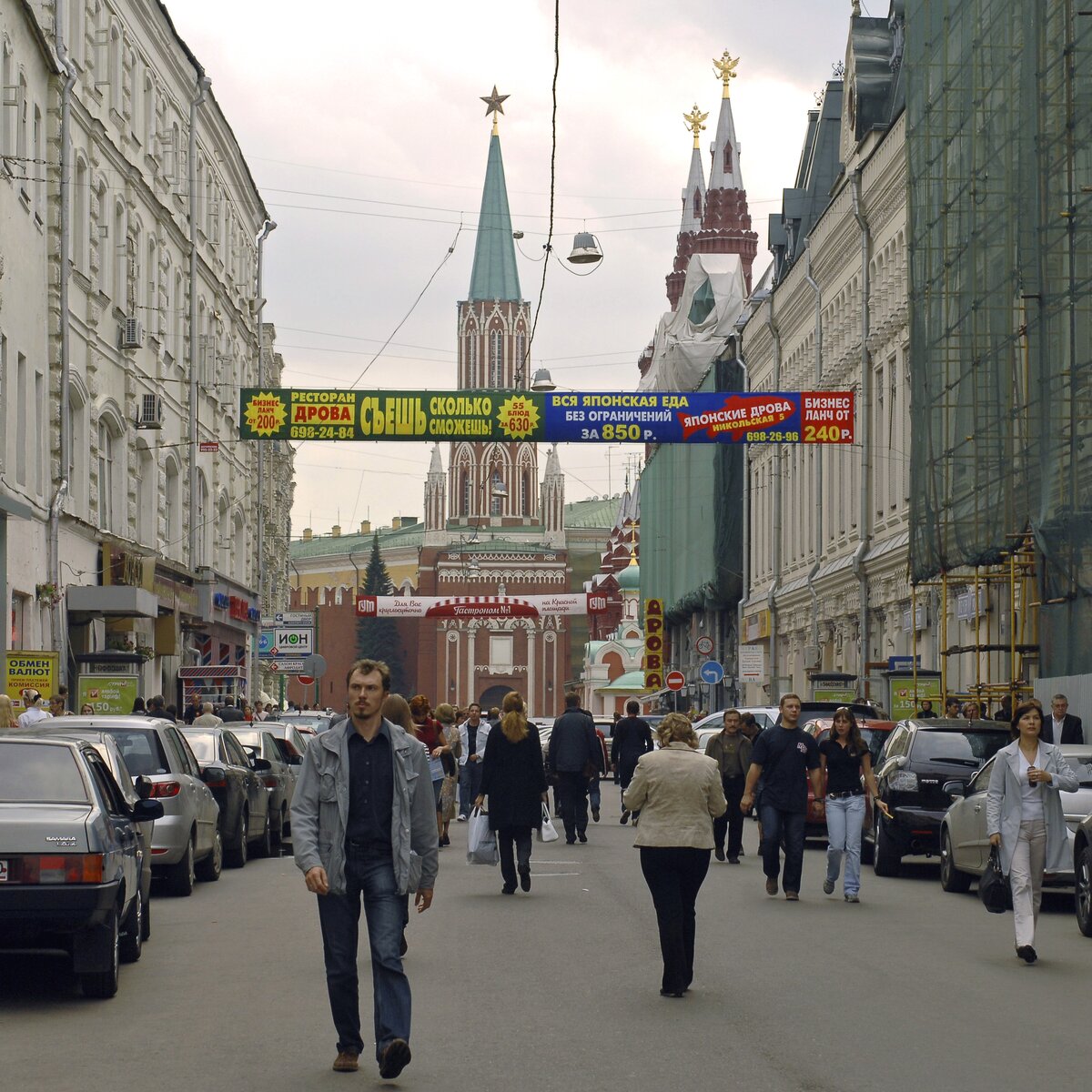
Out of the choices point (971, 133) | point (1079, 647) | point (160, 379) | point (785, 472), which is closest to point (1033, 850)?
point (1079, 647)

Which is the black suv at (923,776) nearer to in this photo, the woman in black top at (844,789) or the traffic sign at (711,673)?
the woman in black top at (844,789)

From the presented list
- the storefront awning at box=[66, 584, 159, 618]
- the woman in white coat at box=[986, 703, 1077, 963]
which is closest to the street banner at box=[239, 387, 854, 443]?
the storefront awning at box=[66, 584, 159, 618]

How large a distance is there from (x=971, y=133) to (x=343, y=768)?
24802 mm

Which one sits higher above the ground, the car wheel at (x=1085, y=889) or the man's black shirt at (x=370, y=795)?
the man's black shirt at (x=370, y=795)

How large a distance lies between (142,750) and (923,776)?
24.9 ft

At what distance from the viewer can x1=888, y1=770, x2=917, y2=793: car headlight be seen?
1964 centimetres

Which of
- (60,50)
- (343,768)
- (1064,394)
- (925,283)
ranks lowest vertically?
(343,768)

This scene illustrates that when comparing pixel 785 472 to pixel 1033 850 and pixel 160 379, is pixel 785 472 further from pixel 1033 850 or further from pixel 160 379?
pixel 1033 850

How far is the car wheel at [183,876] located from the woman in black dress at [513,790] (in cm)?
248

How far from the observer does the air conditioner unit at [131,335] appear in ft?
121

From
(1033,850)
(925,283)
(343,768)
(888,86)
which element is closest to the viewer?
(343,768)

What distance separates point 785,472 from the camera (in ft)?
186

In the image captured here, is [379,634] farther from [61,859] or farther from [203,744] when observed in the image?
[61,859]

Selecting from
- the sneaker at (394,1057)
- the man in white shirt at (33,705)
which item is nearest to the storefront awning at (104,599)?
the man in white shirt at (33,705)
